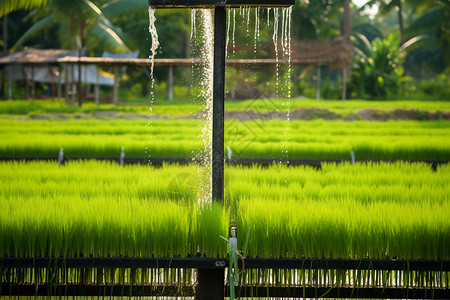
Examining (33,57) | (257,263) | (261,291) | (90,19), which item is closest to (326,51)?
(90,19)

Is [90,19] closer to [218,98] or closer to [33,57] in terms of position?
[33,57]

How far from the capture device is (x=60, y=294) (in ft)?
12.7

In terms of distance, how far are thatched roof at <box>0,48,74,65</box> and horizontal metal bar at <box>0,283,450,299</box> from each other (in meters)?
25.6

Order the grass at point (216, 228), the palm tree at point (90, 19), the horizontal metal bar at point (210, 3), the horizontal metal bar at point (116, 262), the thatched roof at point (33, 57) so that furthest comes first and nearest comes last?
the thatched roof at point (33, 57) < the palm tree at point (90, 19) < the horizontal metal bar at point (210, 3) < the grass at point (216, 228) < the horizontal metal bar at point (116, 262)

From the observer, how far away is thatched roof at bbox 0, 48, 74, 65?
2970 centimetres

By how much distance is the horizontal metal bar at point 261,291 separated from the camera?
3.89 metres

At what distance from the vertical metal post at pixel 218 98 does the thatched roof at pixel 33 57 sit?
996 inches

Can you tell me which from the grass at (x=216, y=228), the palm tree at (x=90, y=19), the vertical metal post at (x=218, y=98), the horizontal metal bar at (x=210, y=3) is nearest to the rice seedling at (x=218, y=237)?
the grass at (x=216, y=228)

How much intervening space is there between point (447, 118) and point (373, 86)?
8.17 meters

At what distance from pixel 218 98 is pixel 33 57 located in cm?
2817

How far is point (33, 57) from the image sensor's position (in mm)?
30609

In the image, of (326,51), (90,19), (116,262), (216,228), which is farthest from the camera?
(326,51)

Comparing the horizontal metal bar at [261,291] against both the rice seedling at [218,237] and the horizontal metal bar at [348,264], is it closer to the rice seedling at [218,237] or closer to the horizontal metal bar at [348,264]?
the rice seedling at [218,237]

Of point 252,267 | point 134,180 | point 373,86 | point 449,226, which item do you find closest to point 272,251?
point 252,267
